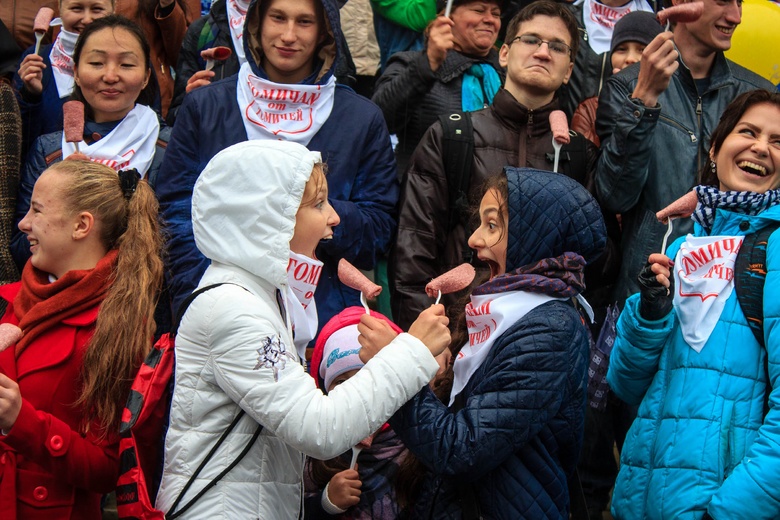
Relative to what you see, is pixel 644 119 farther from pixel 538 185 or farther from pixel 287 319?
pixel 287 319

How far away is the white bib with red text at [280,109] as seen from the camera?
187 inches

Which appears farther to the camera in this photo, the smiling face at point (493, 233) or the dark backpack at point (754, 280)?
the smiling face at point (493, 233)

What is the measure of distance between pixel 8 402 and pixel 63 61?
3047 mm

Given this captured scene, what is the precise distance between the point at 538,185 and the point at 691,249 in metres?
0.66

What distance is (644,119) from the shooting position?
465 cm

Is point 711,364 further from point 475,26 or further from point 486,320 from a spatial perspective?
point 475,26

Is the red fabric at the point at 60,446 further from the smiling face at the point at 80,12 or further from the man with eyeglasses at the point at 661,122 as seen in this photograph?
the smiling face at the point at 80,12

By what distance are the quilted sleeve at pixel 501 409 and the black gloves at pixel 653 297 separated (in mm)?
505

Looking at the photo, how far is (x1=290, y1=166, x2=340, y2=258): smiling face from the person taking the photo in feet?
10.9

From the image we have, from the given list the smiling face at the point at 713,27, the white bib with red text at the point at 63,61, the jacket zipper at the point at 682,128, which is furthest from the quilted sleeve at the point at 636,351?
the white bib with red text at the point at 63,61

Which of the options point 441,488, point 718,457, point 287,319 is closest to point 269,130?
point 287,319

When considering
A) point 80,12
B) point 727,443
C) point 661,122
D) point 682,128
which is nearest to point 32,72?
point 80,12

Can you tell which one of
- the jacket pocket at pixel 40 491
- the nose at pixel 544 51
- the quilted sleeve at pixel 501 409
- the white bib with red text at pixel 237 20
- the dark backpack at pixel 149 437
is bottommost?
the jacket pocket at pixel 40 491

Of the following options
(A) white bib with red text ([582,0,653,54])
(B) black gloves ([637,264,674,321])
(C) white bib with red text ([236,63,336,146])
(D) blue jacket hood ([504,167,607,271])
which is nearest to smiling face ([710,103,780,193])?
(B) black gloves ([637,264,674,321])
